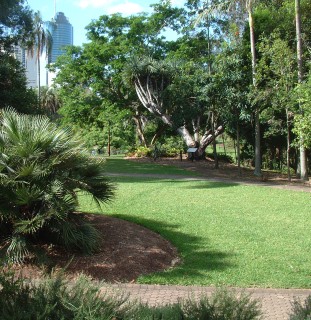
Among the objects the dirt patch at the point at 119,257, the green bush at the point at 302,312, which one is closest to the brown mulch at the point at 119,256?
the dirt patch at the point at 119,257

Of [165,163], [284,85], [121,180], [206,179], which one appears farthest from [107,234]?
[165,163]

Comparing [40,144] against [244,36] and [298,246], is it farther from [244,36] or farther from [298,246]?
[244,36]

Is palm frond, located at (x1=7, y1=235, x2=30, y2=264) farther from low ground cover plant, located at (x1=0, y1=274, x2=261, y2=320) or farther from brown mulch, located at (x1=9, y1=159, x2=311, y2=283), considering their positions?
low ground cover plant, located at (x1=0, y1=274, x2=261, y2=320)

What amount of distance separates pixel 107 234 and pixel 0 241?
6.38 feet

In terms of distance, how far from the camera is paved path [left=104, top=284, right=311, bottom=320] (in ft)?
18.8

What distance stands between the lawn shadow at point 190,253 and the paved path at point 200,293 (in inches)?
22.3

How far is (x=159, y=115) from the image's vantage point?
2759 centimetres

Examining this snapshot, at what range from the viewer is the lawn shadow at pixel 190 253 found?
7351 mm

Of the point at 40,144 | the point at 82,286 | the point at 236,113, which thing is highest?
the point at 236,113

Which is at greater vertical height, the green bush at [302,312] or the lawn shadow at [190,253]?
the green bush at [302,312]

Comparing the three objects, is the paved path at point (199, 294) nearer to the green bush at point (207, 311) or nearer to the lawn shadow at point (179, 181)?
the green bush at point (207, 311)

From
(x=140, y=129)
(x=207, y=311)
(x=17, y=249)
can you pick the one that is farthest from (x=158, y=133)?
(x=207, y=311)

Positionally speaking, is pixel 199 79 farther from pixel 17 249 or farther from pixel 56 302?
pixel 56 302

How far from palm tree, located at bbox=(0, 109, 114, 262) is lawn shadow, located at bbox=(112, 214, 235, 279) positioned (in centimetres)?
160
